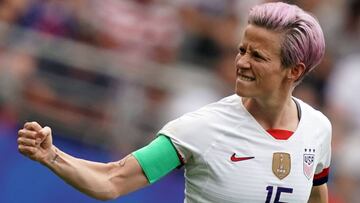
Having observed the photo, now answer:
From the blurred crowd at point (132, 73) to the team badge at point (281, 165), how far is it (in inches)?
159

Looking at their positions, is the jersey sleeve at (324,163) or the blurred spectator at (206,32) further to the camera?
the blurred spectator at (206,32)

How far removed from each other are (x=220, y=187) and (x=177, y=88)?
4.37 meters

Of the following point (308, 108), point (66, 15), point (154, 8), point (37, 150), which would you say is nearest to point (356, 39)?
point (154, 8)

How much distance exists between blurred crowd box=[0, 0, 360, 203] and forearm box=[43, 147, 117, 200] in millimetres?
4194

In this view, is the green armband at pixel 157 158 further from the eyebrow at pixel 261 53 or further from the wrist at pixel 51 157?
the eyebrow at pixel 261 53

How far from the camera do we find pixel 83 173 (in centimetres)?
516

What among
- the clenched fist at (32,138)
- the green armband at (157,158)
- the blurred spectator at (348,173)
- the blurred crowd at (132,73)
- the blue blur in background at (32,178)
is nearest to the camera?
the clenched fist at (32,138)

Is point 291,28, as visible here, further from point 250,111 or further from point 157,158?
point 157,158

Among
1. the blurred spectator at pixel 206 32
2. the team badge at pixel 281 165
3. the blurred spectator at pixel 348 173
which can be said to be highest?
the team badge at pixel 281 165

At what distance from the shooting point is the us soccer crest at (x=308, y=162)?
5578mm

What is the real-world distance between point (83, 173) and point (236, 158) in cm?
70

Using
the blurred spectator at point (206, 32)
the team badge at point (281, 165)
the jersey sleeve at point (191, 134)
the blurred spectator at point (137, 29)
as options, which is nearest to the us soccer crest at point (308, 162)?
the team badge at point (281, 165)

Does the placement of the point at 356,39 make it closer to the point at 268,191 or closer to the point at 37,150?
the point at 268,191

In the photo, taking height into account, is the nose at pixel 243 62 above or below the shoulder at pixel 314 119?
above
